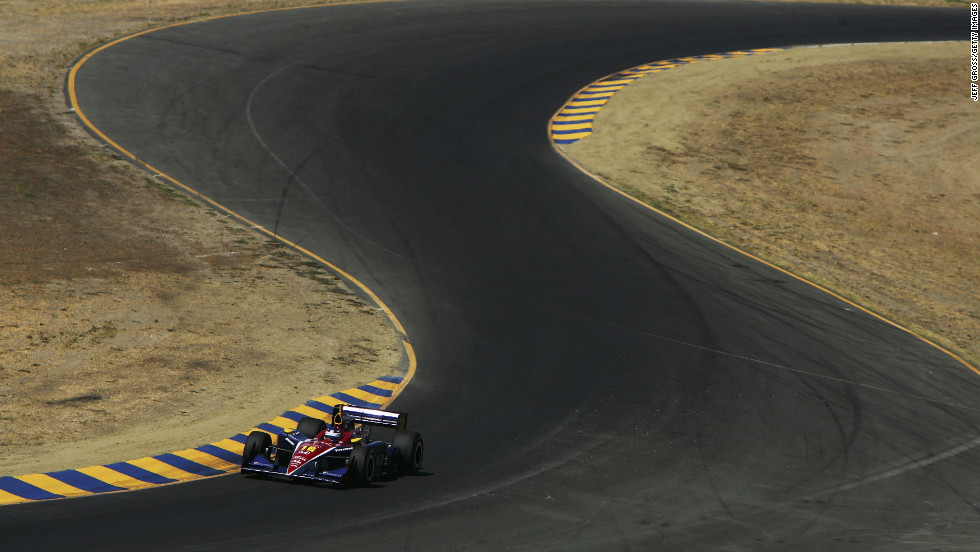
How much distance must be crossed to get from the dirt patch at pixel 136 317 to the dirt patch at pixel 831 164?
1437 cm

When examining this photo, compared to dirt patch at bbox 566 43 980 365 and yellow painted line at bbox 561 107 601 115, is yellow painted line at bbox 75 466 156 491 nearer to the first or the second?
dirt patch at bbox 566 43 980 365

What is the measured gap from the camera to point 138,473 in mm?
16766

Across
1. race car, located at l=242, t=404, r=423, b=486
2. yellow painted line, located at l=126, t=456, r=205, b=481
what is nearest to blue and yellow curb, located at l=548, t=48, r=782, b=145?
race car, located at l=242, t=404, r=423, b=486

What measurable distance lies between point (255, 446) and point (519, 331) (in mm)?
10487

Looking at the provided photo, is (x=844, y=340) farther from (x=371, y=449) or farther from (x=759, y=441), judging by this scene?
(x=371, y=449)

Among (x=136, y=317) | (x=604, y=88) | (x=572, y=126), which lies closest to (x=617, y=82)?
(x=604, y=88)

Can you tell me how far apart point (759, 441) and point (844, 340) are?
8161mm

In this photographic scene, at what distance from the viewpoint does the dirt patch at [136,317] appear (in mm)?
19375

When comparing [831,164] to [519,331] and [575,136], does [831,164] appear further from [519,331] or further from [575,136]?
[519,331]

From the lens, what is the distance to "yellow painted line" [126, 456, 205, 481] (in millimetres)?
16703

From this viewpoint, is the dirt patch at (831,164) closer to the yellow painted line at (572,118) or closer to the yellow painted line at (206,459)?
the yellow painted line at (572,118)

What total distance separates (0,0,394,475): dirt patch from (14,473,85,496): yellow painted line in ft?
1.41

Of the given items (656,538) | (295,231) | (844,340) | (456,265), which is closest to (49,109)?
(295,231)

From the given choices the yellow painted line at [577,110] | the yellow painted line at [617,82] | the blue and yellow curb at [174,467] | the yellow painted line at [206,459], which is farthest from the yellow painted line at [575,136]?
the yellow painted line at [206,459]
